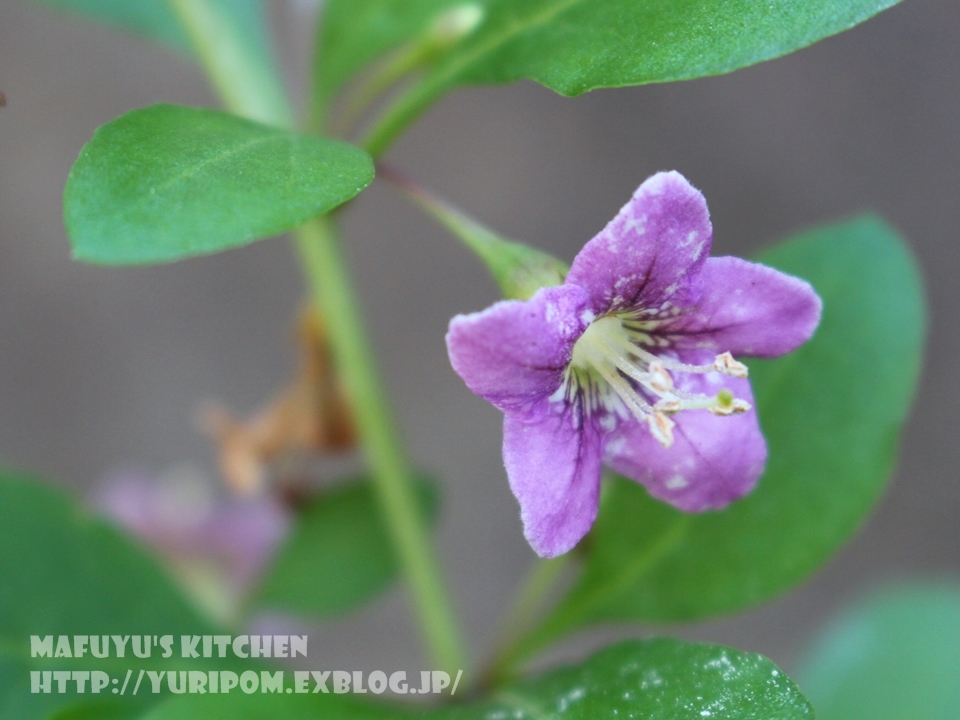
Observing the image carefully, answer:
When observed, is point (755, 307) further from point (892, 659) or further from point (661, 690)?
point (892, 659)

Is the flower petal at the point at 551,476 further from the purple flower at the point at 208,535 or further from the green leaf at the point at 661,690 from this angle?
the purple flower at the point at 208,535

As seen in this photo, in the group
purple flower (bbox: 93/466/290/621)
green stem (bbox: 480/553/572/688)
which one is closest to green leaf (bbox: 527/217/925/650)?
green stem (bbox: 480/553/572/688)

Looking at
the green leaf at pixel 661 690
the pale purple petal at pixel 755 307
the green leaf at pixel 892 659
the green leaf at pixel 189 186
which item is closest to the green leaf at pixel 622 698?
the green leaf at pixel 661 690

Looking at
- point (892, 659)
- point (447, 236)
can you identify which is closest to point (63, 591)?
point (892, 659)

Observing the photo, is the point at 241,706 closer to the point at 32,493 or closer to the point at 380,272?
the point at 32,493

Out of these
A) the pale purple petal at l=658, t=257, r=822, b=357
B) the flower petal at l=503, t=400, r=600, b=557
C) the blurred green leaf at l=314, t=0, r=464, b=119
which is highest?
the blurred green leaf at l=314, t=0, r=464, b=119

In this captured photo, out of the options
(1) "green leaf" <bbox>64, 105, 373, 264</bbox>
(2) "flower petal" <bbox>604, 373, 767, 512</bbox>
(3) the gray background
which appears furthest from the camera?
(3) the gray background

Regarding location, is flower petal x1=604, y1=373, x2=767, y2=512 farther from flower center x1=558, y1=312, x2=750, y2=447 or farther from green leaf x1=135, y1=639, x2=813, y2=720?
green leaf x1=135, y1=639, x2=813, y2=720

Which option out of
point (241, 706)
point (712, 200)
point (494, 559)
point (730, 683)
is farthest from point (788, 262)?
point (494, 559)
